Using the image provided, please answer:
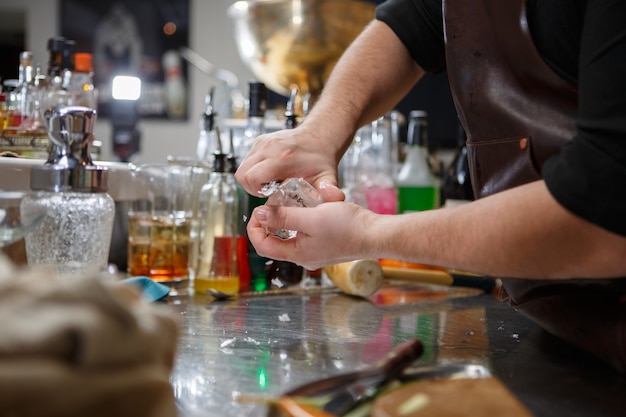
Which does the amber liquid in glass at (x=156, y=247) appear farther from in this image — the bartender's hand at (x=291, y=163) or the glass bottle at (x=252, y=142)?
the bartender's hand at (x=291, y=163)

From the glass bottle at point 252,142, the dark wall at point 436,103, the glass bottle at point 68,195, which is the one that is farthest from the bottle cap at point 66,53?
the dark wall at point 436,103

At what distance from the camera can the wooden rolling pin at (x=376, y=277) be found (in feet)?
4.64

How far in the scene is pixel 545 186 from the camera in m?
0.74

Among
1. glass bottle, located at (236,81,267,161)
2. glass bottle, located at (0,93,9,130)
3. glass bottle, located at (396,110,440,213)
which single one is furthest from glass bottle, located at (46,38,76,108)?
glass bottle, located at (396,110,440,213)

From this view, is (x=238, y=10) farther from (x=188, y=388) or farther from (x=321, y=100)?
(x=188, y=388)

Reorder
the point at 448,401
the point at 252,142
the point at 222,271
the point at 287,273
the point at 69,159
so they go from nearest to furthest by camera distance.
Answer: the point at 448,401, the point at 69,159, the point at 222,271, the point at 287,273, the point at 252,142

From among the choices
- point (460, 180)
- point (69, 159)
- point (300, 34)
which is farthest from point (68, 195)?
point (460, 180)

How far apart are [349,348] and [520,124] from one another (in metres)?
0.33

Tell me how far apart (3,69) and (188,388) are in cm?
533

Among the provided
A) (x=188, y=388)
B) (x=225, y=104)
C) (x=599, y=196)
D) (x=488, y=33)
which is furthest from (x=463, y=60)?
(x=225, y=104)

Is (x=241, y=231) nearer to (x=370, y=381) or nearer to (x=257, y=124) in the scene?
(x=257, y=124)

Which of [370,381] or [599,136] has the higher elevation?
[599,136]

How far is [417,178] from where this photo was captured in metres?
2.01

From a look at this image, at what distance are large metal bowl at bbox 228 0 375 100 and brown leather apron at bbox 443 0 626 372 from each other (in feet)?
3.16
